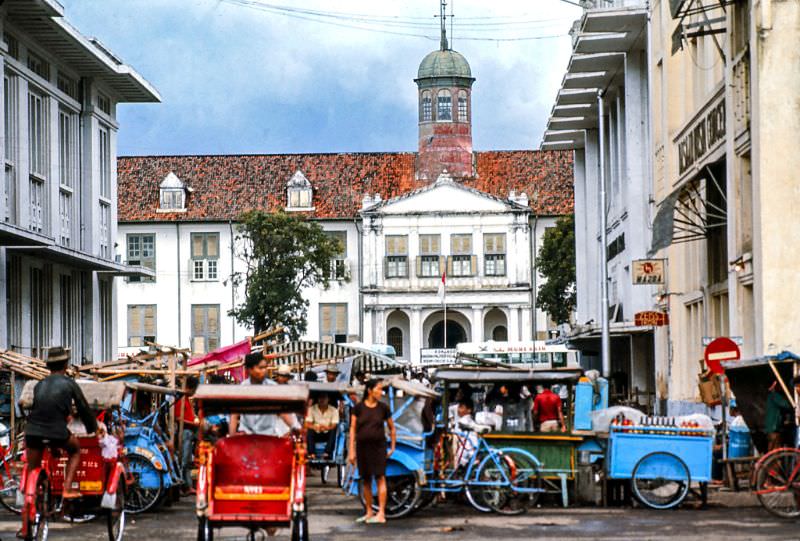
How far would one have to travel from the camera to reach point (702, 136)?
100 feet

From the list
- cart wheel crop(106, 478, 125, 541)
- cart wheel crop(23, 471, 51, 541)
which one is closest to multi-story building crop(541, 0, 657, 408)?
cart wheel crop(106, 478, 125, 541)

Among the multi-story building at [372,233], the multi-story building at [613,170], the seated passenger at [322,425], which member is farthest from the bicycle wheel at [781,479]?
the multi-story building at [372,233]

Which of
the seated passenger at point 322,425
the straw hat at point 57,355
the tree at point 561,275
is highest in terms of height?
the tree at point 561,275

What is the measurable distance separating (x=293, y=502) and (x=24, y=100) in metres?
29.1

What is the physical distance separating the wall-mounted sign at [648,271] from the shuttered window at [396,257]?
5469cm

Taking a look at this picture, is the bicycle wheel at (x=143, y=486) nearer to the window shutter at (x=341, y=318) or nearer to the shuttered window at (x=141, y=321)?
the window shutter at (x=341, y=318)

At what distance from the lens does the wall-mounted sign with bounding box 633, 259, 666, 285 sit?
112ft

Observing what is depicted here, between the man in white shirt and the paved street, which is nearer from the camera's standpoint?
the man in white shirt

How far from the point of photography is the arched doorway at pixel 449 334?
90875 millimetres

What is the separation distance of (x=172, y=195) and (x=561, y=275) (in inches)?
1080

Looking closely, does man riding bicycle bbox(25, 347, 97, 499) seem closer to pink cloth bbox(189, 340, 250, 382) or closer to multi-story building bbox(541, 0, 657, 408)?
pink cloth bbox(189, 340, 250, 382)

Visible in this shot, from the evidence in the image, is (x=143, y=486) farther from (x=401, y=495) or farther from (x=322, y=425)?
(x=322, y=425)

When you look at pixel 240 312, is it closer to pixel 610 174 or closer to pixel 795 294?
pixel 610 174

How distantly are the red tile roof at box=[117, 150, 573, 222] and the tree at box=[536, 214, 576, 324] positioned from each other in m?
15.2
